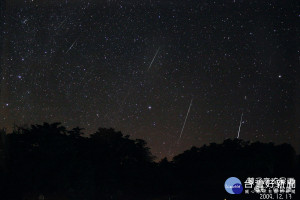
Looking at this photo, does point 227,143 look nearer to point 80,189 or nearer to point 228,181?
point 228,181

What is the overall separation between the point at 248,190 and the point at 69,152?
11456 mm

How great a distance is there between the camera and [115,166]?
22859 millimetres

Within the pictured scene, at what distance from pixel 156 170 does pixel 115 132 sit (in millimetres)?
4242

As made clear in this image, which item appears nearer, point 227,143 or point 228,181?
point 228,181

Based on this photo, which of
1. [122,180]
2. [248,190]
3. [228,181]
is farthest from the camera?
[228,181]

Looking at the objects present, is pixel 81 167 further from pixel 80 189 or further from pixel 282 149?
pixel 282 149

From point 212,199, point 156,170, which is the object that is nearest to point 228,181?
point 212,199

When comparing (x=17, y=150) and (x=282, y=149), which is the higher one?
(x=282, y=149)

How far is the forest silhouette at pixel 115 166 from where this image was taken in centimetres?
1898

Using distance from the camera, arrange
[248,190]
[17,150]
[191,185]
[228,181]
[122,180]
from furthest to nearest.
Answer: [191,185]
[228,181]
[122,180]
[248,190]
[17,150]

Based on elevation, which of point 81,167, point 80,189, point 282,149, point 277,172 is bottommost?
point 80,189

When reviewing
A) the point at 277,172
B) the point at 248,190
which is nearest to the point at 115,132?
the point at 248,190

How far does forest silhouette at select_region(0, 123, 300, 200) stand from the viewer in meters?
19.0

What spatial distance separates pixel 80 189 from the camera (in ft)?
64.3
